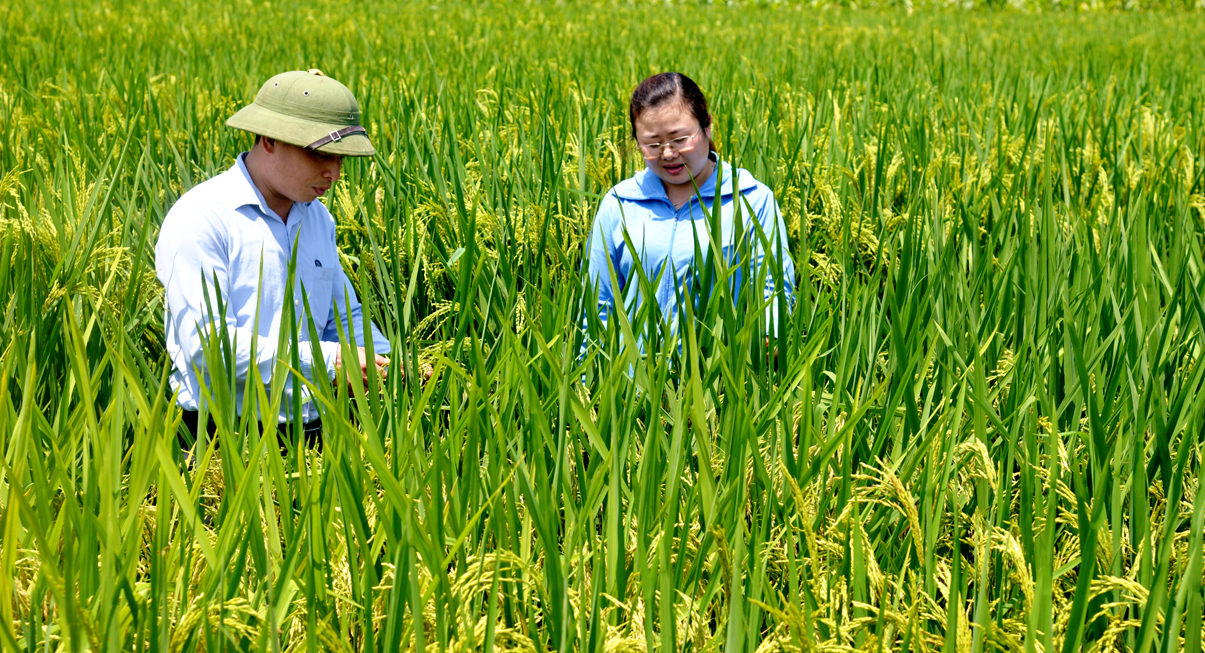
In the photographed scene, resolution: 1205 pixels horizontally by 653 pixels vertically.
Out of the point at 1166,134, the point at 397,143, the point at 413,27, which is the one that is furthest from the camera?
the point at 413,27

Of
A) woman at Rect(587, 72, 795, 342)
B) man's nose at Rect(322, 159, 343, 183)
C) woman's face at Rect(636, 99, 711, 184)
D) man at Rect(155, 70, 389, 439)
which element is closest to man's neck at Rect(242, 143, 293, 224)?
man at Rect(155, 70, 389, 439)

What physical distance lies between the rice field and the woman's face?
0.31m

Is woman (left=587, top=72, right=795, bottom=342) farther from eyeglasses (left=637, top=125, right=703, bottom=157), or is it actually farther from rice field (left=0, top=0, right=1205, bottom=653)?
rice field (left=0, top=0, right=1205, bottom=653)

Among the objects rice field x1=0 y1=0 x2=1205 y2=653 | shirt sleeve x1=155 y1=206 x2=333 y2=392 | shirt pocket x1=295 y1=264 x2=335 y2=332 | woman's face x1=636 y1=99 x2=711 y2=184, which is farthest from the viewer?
woman's face x1=636 y1=99 x2=711 y2=184

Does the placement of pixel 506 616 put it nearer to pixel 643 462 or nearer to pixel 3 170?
pixel 643 462

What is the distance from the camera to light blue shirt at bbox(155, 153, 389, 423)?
160cm

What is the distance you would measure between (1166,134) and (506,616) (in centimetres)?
334

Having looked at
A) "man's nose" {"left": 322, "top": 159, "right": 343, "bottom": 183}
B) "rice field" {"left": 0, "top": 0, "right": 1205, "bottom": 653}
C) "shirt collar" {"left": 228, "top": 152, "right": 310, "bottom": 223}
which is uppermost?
"man's nose" {"left": 322, "top": 159, "right": 343, "bottom": 183}

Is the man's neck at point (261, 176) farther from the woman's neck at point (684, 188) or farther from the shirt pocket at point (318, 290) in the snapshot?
the woman's neck at point (684, 188)

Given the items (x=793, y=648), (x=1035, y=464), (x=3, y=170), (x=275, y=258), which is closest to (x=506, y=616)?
(x=793, y=648)

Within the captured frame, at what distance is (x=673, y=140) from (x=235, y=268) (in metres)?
0.98

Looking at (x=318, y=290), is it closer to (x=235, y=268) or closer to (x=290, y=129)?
(x=235, y=268)

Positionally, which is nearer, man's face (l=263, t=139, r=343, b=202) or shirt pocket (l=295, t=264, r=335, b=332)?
man's face (l=263, t=139, r=343, b=202)

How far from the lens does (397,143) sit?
287cm
